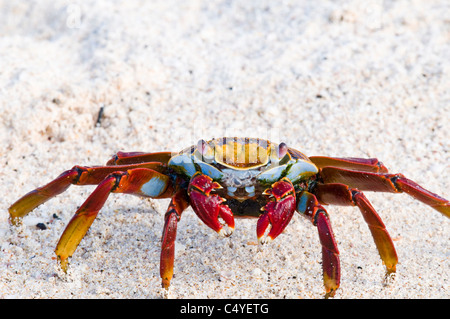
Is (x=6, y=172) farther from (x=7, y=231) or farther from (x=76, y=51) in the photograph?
(x=76, y=51)

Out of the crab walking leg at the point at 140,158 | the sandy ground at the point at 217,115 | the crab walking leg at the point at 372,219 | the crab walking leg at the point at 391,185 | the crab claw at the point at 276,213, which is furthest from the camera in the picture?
the crab walking leg at the point at 140,158

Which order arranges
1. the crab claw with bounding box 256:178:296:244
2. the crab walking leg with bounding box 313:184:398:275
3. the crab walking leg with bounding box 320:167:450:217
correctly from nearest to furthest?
the crab claw with bounding box 256:178:296:244 → the crab walking leg with bounding box 313:184:398:275 → the crab walking leg with bounding box 320:167:450:217

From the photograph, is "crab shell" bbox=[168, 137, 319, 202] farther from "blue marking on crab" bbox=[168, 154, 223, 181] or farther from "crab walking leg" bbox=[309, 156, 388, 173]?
"crab walking leg" bbox=[309, 156, 388, 173]

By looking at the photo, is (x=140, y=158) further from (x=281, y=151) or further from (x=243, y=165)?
(x=281, y=151)

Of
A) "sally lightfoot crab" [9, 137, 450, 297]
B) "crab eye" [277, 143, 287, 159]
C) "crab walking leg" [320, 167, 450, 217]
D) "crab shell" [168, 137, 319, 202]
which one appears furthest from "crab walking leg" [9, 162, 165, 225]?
"crab walking leg" [320, 167, 450, 217]

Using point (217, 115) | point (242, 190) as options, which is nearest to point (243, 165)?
point (242, 190)

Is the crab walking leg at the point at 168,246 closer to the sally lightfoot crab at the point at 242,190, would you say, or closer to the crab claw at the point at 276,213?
the sally lightfoot crab at the point at 242,190

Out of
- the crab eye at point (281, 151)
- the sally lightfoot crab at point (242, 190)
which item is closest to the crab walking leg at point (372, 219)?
the sally lightfoot crab at point (242, 190)
